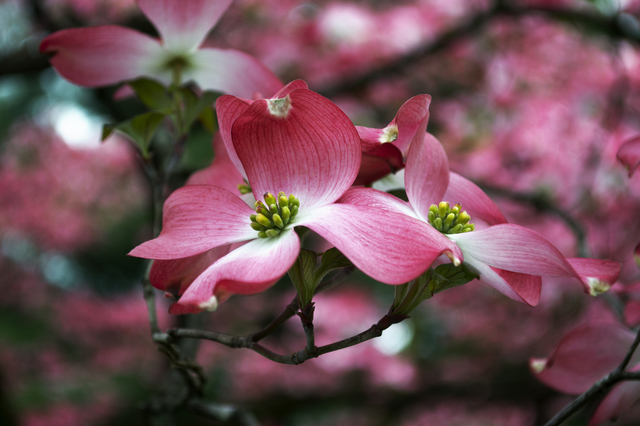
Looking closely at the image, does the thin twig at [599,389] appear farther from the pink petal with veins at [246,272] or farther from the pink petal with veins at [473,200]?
the pink petal with veins at [246,272]

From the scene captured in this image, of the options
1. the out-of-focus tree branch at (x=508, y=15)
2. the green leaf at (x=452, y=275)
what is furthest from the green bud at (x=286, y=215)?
the out-of-focus tree branch at (x=508, y=15)

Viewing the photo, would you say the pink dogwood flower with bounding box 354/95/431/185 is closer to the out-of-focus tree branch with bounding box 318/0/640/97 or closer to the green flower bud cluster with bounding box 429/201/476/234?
the green flower bud cluster with bounding box 429/201/476/234

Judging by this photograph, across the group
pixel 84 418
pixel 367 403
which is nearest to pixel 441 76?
pixel 367 403

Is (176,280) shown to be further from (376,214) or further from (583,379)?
(583,379)

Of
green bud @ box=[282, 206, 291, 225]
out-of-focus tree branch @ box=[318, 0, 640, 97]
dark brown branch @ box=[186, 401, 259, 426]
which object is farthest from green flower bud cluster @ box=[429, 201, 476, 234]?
out-of-focus tree branch @ box=[318, 0, 640, 97]

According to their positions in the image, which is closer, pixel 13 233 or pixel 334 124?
pixel 334 124

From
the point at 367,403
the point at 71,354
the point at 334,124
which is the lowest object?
the point at 71,354

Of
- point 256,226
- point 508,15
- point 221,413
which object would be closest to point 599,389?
point 256,226
